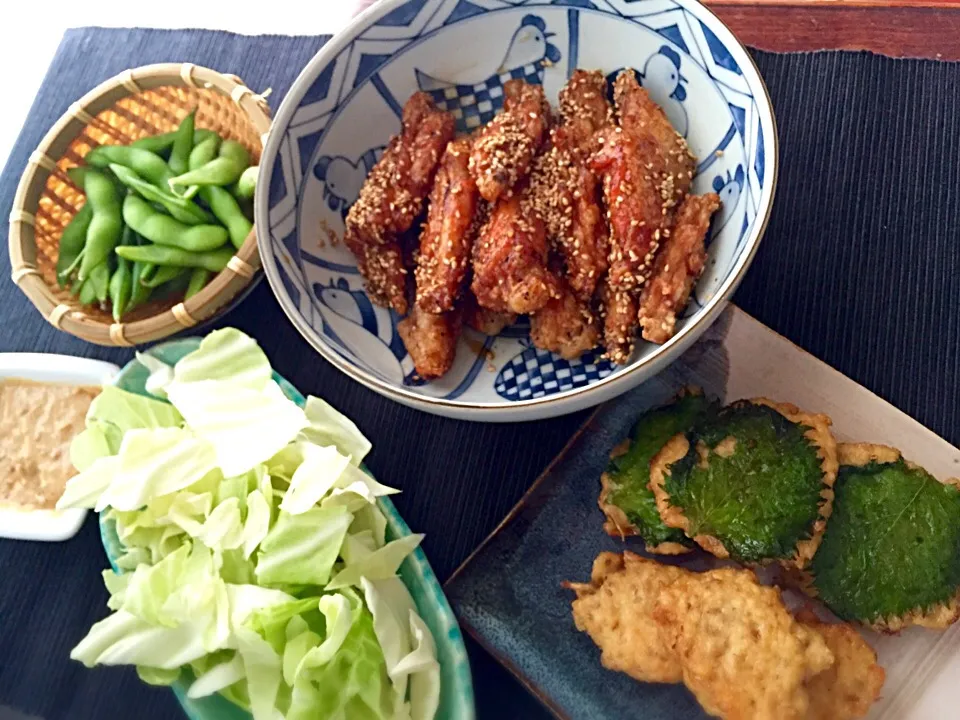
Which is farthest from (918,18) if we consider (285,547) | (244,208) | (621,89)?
(285,547)

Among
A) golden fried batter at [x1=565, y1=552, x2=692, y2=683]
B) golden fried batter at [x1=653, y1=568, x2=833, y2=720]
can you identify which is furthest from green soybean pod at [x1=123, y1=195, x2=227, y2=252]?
golden fried batter at [x1=653, y1=568, x2=833, y2=720]

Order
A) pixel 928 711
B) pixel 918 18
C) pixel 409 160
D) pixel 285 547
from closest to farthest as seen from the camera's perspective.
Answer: pixel 928 711, pixel 285 547, pixel 409 160, pixel 918 18

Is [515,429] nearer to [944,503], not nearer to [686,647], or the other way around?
[686,647]

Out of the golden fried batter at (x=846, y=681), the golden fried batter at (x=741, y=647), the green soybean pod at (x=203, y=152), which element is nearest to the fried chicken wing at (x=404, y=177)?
the green soybean pod at (x=203, y=152)

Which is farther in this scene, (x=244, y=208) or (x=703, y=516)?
(x=244, y=208)

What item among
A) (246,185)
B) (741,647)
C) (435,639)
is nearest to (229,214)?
(246,185)

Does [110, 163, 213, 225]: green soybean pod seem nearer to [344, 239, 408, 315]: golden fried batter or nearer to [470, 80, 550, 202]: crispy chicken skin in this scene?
[344, 239, 408, 315]: golden fried batter
